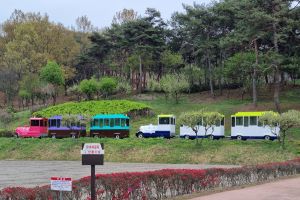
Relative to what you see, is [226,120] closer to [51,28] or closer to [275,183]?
[275,183]

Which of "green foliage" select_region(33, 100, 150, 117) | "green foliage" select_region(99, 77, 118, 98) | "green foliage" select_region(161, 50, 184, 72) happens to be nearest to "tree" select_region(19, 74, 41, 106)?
"green foliage" select_region(99, 77, 118, 98)

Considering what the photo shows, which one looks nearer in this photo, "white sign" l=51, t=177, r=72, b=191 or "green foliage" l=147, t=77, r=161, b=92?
"white sign" l=51, t=177, r=72, b=191

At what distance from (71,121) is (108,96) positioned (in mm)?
22580

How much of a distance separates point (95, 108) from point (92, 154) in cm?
4387

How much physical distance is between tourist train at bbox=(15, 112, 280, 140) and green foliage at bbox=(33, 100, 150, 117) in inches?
212

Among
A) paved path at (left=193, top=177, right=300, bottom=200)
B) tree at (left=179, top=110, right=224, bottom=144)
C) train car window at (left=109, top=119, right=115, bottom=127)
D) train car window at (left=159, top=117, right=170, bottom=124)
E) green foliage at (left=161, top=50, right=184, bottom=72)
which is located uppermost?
green foliage at (left=161, top=50, right=184, bottom=72)

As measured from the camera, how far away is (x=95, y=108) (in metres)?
53.8

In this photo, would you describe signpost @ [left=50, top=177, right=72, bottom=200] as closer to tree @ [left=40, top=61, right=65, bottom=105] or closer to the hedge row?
the hedge row

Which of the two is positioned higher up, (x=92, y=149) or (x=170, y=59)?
(x=170, y=59)

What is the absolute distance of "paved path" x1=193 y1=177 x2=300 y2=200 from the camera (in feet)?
46.5

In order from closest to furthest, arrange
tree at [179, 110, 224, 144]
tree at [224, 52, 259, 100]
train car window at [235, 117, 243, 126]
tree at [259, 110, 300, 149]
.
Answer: tree at [259, 110, 300, 149]
tree at [179, 110, 224, 144]
train car window at [235, 117, 243, 126]
tree at [224, 52, 259, 100]

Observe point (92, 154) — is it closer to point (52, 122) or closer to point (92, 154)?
point (92, 154)

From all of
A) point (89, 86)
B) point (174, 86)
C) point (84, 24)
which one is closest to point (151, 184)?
point (174, 86)

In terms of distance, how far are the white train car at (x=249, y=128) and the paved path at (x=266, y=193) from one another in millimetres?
20260
